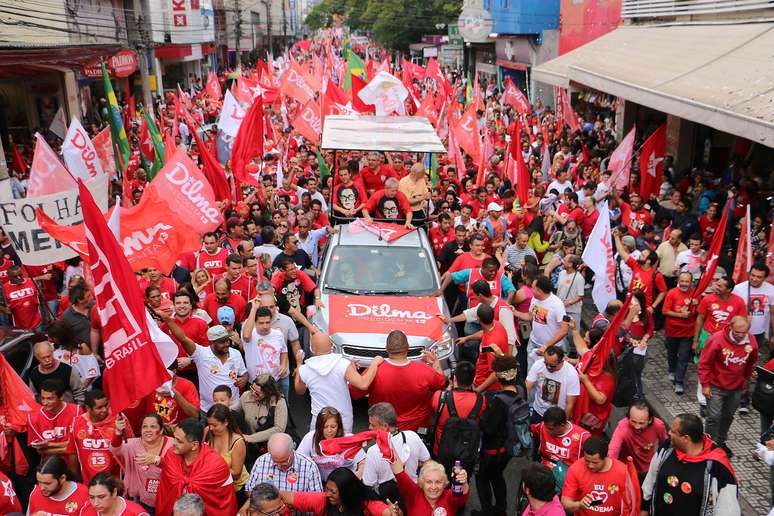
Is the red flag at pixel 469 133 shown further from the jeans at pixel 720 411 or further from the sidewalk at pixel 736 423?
the jeans at pixel 720 411

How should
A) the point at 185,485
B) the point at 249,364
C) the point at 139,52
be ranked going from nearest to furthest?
the point at 185,485
the point at 249,364
the point at 139,52

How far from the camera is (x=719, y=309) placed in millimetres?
7742

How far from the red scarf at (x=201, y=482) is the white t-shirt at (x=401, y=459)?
95 centimetres

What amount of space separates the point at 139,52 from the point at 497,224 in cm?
3179

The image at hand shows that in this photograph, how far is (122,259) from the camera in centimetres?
555

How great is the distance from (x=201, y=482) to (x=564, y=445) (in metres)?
2.57

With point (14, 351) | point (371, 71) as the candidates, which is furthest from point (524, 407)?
point (371, 71)

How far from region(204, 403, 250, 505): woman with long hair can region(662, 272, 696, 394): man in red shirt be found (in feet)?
17.5

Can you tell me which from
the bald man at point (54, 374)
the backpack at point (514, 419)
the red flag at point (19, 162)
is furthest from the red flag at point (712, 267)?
the red flag at point (19, 162)

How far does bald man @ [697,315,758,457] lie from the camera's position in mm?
6930

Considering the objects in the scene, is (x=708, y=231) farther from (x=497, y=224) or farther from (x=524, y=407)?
(x=524, y=407)

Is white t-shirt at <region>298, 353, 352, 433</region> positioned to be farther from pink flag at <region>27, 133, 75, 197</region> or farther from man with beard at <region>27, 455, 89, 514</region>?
pink flag at <region>27, 133, 75, 197</region>

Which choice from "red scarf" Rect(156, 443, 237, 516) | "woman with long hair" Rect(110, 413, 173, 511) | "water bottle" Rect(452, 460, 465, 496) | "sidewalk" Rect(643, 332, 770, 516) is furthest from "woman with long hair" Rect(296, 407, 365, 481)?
"sidewalk" Rect(643, 332, 770, 516)

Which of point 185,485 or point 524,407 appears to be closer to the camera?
point 185,485
